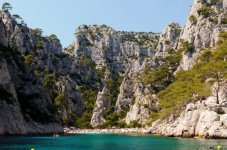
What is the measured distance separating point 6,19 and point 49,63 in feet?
126

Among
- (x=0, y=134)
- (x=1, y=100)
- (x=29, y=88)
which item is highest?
(x=29, y=88)

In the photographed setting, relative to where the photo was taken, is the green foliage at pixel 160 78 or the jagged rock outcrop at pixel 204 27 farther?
the green foliage at pixel 160 78

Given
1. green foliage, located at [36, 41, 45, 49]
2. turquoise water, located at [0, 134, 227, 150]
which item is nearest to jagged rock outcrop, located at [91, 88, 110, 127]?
green foliage, located at [36, 41, 45, 49]

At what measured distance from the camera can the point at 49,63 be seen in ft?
633

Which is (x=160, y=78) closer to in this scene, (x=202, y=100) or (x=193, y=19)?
(x=193, y=19)

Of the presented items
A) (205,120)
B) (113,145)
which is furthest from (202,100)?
(113,145)

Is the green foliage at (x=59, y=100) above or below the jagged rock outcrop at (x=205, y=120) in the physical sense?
above

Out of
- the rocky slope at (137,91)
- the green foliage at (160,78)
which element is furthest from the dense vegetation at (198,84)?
the green foliage at (160,78)

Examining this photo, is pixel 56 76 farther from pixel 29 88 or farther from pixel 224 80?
pixel 224 80

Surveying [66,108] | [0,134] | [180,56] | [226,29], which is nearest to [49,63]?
[66,108]

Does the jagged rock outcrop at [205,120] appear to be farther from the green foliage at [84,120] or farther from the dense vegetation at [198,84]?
the green foliage at [84,120]

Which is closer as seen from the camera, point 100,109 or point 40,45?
point 100,109

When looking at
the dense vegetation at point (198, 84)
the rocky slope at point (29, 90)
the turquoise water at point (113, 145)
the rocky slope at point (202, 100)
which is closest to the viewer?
the turquoise water at point (113, 145)

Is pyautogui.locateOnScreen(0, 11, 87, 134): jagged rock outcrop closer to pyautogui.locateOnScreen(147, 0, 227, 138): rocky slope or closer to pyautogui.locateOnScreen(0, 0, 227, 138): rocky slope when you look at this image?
pyautogui.locateOnScreen(0, 0, 227, 138): rocky slope
